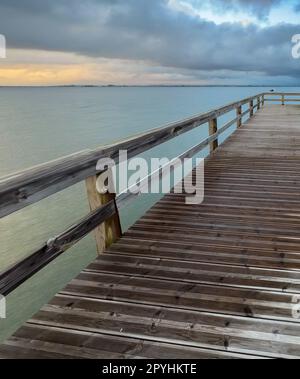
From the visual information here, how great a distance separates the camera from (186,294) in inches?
104

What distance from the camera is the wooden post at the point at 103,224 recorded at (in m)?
3.22

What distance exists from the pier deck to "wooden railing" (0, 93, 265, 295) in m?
0.34

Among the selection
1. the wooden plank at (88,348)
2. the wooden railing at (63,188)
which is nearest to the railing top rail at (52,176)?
the wooden railing at (63,188)

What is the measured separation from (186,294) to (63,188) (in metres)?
1.16

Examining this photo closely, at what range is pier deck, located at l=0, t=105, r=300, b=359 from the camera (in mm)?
2109

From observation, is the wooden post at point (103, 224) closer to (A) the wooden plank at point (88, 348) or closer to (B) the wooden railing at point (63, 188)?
(B) the wooden railing at point (63, 188)

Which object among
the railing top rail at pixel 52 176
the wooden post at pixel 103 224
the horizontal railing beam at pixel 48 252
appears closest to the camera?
the railing top rail at pixel 52 176

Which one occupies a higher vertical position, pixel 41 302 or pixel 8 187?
pixel 8 187

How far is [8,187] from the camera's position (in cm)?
192

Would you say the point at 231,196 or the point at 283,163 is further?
the point at 283,163

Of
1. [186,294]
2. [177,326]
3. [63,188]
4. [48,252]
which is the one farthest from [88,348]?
[63,188]

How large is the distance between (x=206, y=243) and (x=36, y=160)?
32901 mm

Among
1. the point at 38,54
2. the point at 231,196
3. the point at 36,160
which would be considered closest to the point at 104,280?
the point at 231,196
